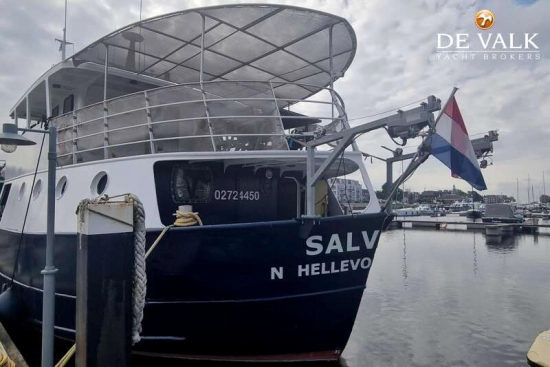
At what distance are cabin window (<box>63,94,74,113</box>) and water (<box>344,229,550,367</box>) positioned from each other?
8.56 m

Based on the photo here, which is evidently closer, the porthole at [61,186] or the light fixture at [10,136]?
the light fixture at [10,136]

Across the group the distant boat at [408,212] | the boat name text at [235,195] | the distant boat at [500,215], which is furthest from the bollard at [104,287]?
the distant boat at [408,212]

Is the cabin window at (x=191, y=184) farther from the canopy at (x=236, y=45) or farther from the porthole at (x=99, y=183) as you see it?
the canopy at (x=236, y=45)

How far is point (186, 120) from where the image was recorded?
252 inches

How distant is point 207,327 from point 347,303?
2184mm

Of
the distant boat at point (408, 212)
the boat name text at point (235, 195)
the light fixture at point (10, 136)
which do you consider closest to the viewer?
the light fixture at point (10, 136)

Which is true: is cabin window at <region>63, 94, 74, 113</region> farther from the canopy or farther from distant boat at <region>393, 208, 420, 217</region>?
distant boat at <region>393, 208, 420, 217</region>

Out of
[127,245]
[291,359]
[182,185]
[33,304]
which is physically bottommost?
[291,359]

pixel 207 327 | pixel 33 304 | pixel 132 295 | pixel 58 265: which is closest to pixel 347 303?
pixel 207 327

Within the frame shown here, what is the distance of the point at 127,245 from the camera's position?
362 cm

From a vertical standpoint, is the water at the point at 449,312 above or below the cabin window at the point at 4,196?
below

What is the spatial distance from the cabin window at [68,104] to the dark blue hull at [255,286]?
15.2ft

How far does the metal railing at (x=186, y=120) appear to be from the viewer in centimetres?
670

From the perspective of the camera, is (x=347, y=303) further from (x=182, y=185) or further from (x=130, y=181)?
(x=130, y=181)
